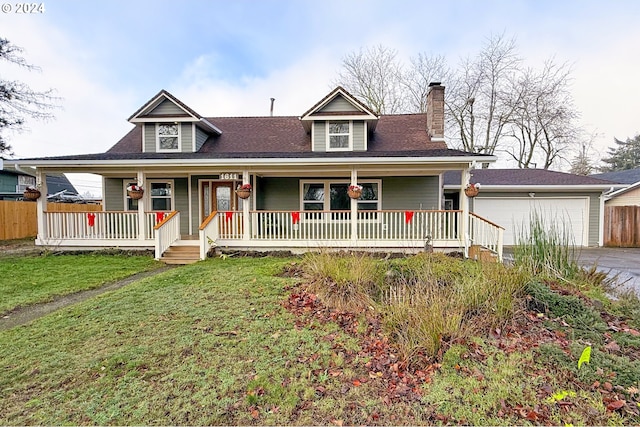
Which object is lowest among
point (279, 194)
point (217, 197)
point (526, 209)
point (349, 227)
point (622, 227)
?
point (622, 227)

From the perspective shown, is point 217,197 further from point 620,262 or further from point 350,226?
point 620,262

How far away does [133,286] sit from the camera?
19.6ft

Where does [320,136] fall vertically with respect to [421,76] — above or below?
below

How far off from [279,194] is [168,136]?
16.1ft

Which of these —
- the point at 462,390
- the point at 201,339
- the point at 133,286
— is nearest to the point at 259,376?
the point at 201,339

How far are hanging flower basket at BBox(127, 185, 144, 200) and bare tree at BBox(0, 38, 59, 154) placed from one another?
42.4 ft

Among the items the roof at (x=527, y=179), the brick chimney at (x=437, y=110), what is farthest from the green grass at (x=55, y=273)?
the roof at (x=527, y=179)

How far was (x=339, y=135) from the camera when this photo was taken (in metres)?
11.7

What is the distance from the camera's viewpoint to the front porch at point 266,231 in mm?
9422

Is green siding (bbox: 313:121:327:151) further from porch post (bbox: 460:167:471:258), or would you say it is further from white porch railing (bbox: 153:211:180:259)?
white porch railing (bbox: 153:211:180:259)

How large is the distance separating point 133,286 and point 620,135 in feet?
174

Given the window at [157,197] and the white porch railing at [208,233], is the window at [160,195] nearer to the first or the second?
the window at [157,197]

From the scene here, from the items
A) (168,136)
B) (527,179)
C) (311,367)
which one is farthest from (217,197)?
(527,179)

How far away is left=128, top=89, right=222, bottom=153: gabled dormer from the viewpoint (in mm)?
11617
